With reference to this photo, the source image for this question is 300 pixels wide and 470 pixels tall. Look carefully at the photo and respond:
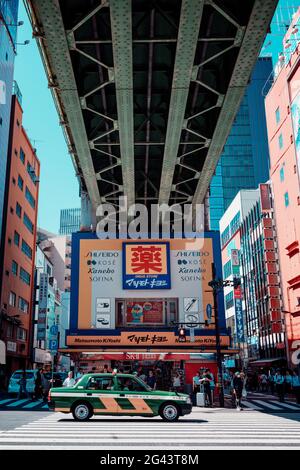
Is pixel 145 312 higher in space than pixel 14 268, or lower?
lower

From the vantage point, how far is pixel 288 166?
39.2 m

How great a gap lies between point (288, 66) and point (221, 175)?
78622 mm

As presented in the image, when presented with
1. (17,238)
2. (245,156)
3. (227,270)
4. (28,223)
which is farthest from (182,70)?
(245,156)

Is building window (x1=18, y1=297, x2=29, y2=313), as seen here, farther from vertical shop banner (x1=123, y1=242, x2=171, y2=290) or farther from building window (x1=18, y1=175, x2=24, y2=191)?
vertical shop banner (x1=123, y1=242, x2=171, y2=290)

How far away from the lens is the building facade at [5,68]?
4094 cm

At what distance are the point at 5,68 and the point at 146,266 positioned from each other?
24680mm

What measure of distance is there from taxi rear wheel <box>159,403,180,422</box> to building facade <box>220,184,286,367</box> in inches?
1175

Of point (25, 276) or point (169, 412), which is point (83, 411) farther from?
point (25, 276)

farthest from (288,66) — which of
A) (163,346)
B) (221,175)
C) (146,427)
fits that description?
(221,175)

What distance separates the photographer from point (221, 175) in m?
116

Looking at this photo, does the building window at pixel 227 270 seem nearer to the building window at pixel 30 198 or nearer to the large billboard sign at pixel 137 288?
the building window at pixel 30 198

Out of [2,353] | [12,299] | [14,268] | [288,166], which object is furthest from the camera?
Answer: [14,268]

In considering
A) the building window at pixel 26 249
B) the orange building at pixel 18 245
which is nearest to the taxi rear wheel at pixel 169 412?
the orange building at pixel 18 245
